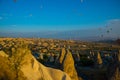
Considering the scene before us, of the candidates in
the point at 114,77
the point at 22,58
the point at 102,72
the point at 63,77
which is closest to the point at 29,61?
the point at 22,58

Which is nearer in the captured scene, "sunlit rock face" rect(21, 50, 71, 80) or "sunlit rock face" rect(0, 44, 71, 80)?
"sunlit rock face" rect(0, 44, 71, 80)

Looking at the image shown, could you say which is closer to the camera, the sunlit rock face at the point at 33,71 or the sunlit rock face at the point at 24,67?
the sunlit rock face at the point at 24,67

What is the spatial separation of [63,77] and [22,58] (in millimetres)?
3151

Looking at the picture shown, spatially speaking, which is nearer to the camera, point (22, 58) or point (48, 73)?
point (22, 58)

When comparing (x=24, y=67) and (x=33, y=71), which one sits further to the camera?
(x=33, y=71)

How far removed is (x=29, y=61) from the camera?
45.2 ft

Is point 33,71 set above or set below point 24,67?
below

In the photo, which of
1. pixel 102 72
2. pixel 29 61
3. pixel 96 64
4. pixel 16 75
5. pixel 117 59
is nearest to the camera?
pixel 16 75

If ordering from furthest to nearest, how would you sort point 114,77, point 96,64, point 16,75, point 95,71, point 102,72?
point 96,64, point 95,71, point 102,72, point 114,77, point 16,75

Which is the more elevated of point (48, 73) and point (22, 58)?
point (22, 58)

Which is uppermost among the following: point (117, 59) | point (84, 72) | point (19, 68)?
point (19, 68)

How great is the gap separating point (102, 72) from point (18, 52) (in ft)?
91.8

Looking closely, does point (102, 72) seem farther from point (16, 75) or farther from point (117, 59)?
point (16, 75)

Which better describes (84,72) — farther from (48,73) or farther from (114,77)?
(48,73)
